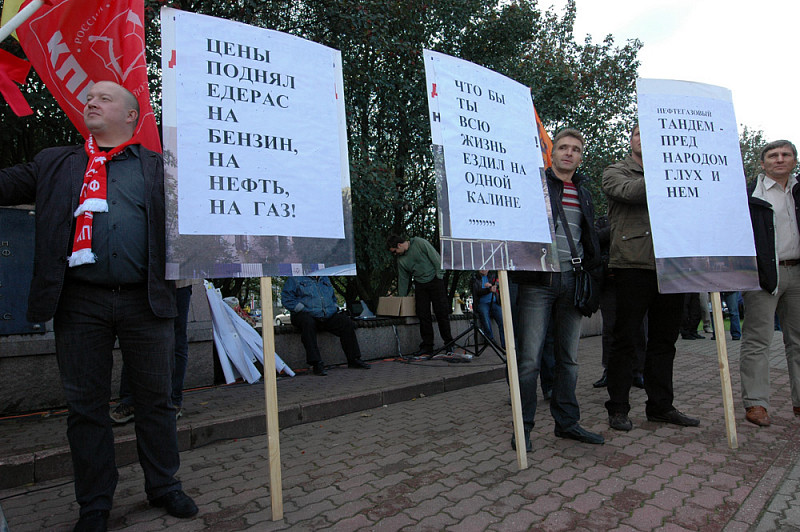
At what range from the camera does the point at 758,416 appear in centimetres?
386

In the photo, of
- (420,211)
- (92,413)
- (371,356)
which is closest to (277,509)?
(92,413)

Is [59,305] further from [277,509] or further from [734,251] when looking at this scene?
[734,251]

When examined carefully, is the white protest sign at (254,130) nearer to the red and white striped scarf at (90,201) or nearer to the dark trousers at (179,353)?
the red and white striped scarf at (90,201)

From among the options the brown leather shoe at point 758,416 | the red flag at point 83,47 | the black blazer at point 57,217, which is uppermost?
the red flag at point 83,47

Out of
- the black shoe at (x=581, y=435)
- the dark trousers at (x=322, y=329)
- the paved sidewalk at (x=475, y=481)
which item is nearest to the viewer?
the paved sidewalk at (x=475, y=481)

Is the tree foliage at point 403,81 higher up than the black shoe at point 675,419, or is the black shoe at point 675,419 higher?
the tree foliage at point 403,81

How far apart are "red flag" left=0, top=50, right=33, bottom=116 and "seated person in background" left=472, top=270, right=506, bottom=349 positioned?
5.74 metres

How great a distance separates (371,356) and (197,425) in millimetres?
4167

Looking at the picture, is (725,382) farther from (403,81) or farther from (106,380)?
(403,81)

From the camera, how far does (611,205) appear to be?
4113 mm

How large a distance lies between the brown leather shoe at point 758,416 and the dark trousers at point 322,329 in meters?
4.50

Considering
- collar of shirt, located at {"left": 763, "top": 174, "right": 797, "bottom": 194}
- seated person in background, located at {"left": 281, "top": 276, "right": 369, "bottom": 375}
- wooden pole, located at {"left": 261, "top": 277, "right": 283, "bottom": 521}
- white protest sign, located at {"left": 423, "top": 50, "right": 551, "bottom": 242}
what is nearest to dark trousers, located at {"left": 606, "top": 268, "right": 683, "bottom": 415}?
white protest sign, located at {"left": 423, "top": 50, "right": 551, "bottom": 242}

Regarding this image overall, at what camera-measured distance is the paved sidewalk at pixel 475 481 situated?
7.99 feet

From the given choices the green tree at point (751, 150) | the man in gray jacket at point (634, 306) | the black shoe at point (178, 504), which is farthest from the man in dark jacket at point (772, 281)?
the green tree at point (751, 150)
